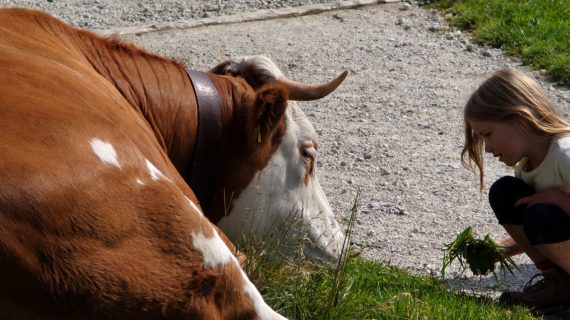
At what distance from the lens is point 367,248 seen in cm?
612

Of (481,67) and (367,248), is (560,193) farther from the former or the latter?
(481,67)

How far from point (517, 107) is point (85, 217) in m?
2.61

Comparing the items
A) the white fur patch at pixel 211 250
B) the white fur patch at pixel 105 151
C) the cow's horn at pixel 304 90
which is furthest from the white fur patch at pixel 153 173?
the cow's horn at pixel 304 90

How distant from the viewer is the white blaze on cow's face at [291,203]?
513 centimetres

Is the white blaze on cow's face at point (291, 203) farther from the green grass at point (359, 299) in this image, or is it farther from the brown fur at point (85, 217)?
the brown fur at point (85, 217)

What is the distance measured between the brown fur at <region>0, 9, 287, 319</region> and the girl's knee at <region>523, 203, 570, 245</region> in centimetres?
180

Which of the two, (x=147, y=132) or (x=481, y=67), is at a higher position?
(x=147, y=132)

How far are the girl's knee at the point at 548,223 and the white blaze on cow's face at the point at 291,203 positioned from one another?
37.2 inches

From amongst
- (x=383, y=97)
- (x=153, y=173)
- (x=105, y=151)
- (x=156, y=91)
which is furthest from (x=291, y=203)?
(x=383, y=97)

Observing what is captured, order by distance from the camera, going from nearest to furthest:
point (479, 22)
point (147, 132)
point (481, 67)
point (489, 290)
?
1. point (147, 132)
2. point (489, 290)
3. point (481, 67)
4. point (479, 22)

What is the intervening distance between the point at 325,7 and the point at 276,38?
105 centimetres

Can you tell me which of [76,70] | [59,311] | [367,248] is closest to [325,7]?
[367,248]

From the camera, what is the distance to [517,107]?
5.25 metres

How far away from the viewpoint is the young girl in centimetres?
515
